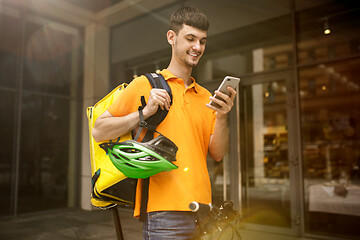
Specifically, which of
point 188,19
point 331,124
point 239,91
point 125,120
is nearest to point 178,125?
point 125,120

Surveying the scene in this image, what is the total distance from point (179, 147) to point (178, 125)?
11 cm

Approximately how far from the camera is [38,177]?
9.56 meters

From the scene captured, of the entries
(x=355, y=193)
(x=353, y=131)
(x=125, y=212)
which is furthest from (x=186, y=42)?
(x=353, y=131)

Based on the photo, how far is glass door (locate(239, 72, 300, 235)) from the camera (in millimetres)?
6840

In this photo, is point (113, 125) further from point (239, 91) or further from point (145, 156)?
point (239, 91)

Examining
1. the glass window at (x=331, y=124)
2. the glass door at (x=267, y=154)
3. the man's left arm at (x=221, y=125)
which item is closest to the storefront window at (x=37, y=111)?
the glass door at (x=267, y=154)

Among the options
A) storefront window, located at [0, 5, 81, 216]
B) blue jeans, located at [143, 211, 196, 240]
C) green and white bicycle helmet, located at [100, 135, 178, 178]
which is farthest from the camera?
storefront window, located at [0, 5, 81, 216]

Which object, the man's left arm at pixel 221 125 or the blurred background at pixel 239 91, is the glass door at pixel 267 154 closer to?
the blurred background at pixel 239 91

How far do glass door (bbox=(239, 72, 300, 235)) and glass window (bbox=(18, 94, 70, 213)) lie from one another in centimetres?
531

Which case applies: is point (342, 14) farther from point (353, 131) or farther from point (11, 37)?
point (11, 37)

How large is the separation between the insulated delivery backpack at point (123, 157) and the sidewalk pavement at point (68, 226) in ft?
16.2

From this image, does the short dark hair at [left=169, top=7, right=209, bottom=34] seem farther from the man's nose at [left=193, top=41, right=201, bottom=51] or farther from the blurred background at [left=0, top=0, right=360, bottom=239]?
the blurred background at [left=0, top=0, right=360, bottom=239]

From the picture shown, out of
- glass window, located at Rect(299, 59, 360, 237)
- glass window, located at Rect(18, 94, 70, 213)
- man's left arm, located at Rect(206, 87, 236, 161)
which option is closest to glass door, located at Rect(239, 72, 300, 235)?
glass window, located at Rect(299, 59, 360, 237)

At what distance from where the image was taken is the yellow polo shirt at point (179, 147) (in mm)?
1518
